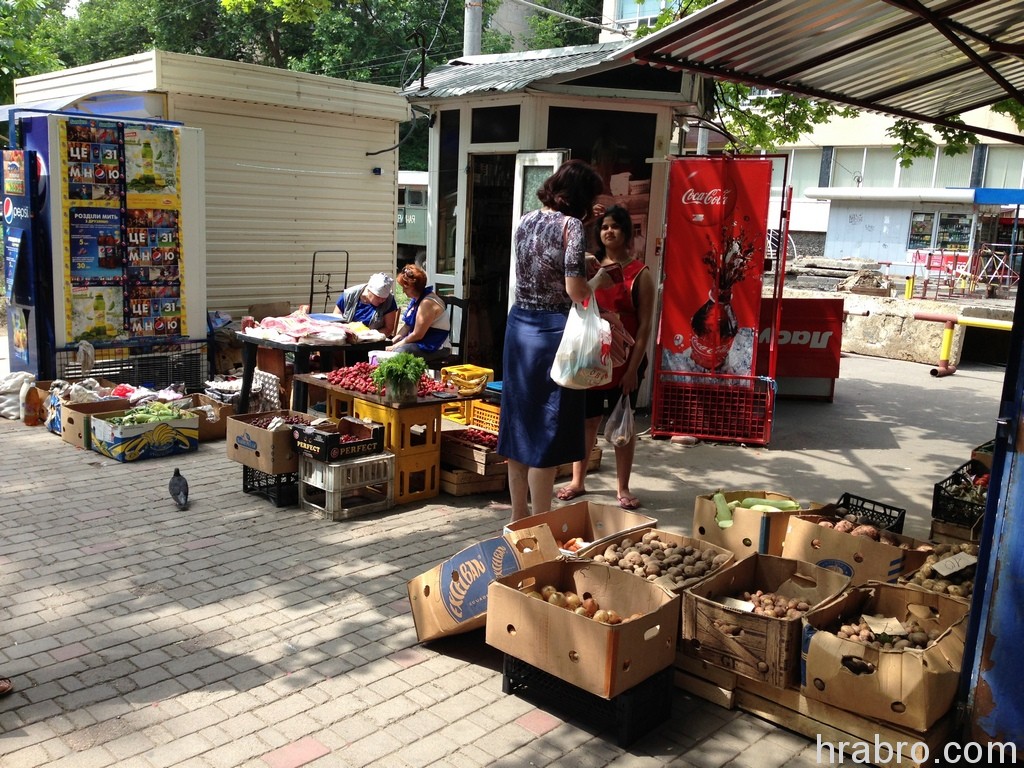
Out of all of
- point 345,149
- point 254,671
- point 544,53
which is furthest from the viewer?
point 345,149

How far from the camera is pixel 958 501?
18.4 feet

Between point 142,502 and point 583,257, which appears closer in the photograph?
point 583,257

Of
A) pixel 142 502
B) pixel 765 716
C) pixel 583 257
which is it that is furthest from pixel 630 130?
pixel 765 716

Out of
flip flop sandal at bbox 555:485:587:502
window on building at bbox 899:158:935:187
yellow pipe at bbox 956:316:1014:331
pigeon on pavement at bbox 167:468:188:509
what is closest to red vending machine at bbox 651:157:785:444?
flip flop sandal at bbox 555:485:587:502

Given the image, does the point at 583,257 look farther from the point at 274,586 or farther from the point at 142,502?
the point at 142,502

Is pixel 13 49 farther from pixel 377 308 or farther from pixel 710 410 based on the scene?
pixel 710 410

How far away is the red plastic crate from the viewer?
339 inches

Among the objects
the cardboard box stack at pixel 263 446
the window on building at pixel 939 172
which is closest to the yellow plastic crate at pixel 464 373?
the cardboard box stack at pixel 263 446

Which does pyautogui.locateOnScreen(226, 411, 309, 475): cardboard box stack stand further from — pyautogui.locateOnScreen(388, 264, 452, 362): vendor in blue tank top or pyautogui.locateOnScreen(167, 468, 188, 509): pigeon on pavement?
pyautogui.locateOnScreen(388, 264, 452, 362): vendor in blue tank top

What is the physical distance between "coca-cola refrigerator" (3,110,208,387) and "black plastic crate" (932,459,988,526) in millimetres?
7354

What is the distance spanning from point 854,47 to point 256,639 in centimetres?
436

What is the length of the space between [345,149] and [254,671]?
29.9ft

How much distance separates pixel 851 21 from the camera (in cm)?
433

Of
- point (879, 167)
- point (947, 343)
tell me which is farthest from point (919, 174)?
point (947, 343)
